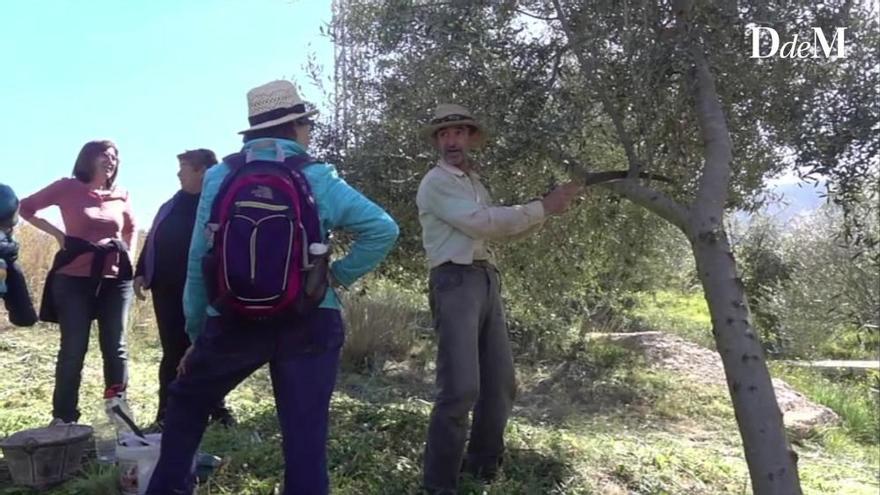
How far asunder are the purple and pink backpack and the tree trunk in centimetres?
215

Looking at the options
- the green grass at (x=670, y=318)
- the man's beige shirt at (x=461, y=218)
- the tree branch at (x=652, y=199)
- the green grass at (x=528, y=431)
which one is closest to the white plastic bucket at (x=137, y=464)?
the green grass at (x=528, y=431)

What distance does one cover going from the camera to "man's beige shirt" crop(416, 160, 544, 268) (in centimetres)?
417

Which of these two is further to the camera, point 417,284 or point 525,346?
point 525,346

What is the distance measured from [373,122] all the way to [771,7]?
2.73 metres

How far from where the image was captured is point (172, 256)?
5.11 metres

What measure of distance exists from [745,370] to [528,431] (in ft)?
7.64

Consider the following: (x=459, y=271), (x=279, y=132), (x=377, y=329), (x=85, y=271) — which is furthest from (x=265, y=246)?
(x=377, y=329)

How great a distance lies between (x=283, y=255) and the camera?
9.95ft

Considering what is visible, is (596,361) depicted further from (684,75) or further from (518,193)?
(684,75)

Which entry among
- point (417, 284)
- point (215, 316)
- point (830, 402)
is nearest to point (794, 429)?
point (830, 402)

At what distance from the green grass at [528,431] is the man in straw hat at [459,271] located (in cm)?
51

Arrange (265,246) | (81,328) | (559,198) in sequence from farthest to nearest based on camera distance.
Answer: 1. (81,328)
2. (559,198)
3. (265,246)

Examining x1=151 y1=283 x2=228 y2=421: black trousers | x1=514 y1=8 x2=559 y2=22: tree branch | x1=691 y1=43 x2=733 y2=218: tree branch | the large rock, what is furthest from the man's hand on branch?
the large rock

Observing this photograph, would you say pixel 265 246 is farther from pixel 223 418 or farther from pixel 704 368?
pixel 704 368
